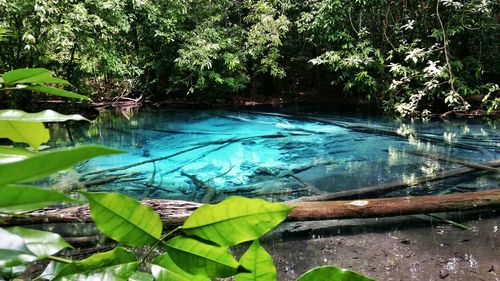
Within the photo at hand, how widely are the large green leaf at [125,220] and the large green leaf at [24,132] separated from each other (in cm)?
17

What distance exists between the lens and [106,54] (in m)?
7.92

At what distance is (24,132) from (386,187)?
315 centimetres

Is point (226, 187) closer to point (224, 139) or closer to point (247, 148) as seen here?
point (247, 148)

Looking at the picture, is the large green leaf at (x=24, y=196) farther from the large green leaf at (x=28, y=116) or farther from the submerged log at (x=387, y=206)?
the submerged log at (x=387, y=206)

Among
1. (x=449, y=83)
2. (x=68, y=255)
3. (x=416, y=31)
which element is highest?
(x=416, y=31)

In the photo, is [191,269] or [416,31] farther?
[416,31]

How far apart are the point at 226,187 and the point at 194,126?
3737mm

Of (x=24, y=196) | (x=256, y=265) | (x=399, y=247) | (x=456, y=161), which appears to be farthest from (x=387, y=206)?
(x=24, y=196)

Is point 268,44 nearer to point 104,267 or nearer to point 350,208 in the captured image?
point 350,208

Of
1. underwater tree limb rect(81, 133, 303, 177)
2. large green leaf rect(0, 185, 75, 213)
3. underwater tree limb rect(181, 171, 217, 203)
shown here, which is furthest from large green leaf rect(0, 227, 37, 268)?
underwater tree limb rect(81, 133, 303, 177)

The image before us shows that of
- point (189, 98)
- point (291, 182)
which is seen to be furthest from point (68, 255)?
point (189, 98)

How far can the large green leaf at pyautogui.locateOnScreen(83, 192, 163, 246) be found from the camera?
0.97 feet

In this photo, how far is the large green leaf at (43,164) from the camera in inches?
7.4

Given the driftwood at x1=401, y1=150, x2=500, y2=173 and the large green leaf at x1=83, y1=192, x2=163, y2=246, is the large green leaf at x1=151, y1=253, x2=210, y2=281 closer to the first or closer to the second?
the large green leaf at x1=83, y1=192, x2=163, y2=246
